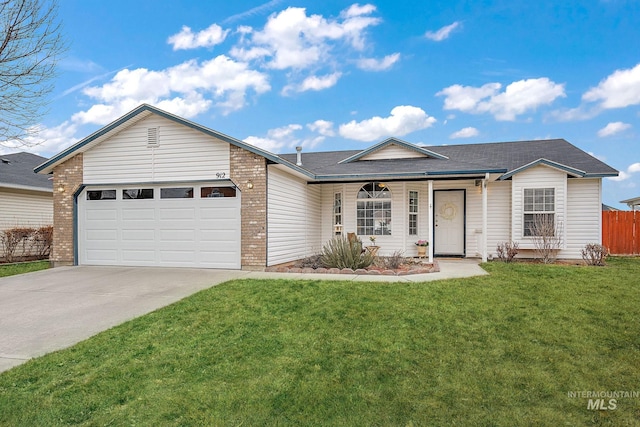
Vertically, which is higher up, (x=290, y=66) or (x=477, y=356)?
(x=290, y=66)

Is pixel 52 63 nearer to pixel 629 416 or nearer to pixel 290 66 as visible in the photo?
pixel 290 66

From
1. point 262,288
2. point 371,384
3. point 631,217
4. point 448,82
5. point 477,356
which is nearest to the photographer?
point 371,384

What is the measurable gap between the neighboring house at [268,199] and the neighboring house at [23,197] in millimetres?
5079

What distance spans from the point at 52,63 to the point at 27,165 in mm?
12328

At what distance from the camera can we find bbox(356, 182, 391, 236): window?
533 inches

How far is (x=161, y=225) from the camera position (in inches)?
438

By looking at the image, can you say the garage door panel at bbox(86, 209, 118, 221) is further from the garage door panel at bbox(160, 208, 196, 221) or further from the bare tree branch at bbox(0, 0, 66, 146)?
the bare tree branch at bbox(0, 0, 66, 146)

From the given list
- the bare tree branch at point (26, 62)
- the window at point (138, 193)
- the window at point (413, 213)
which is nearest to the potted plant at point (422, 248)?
the window at point (413, 213)

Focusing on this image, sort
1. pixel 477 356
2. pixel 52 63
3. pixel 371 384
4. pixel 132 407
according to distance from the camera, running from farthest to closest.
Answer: pixel 52 63 < pixel 477 356 < pixel 371 384 < pixel 132 407

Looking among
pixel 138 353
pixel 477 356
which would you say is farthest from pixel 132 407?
pixel 477 356

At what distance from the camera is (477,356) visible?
4.61m

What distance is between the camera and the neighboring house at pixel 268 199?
1059 cm

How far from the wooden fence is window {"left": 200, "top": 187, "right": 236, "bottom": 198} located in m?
14.9

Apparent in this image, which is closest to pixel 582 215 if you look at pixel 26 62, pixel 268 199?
pixel 268 199
